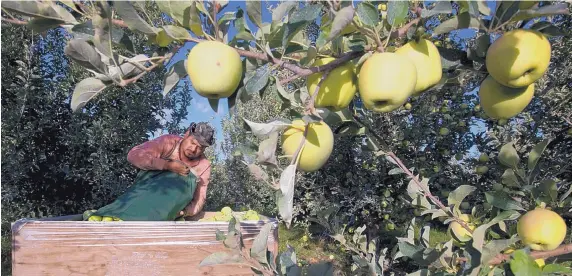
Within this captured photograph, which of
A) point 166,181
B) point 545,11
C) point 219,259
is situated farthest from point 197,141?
point 545,11

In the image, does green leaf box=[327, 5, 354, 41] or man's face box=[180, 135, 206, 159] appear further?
man's face box=[180, 135, 206, 159]

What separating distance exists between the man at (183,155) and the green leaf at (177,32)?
2490mm

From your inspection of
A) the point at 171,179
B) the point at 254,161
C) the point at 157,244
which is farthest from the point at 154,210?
the point at 254,161

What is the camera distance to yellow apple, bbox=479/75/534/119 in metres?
0.79

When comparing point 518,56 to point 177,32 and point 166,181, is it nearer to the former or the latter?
point 177,32

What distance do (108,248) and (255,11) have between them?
1.99 meters

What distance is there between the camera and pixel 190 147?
3281 mm

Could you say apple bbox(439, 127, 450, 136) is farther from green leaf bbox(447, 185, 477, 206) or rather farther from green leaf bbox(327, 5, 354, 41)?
green leaf bbox(327, 5, 354, 41)

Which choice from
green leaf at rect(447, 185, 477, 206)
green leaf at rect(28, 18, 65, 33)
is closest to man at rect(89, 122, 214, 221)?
green leaf at rect(28, 18, 65, 33)

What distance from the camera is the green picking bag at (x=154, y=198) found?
2746mm

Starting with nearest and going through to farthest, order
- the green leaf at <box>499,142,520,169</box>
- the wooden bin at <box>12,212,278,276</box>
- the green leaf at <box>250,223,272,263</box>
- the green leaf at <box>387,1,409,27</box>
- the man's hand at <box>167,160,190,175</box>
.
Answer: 1. the green leaf at <box>387,1,409,27</box>
2. the green leaf at <box>250,223,272,263</box>
3. the green leaf at <box>499,142,520,169</box>
4. the wooden bin at <box>12,212,278,276</box>
5. the man's hand at <box>167,160,190,175</box>

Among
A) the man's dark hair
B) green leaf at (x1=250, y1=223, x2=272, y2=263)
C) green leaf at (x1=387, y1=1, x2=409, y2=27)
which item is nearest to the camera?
green leaf at (x1=387, y1=1, x2=409, y2=27)

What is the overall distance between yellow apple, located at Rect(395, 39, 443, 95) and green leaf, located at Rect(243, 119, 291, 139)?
28 centimetres

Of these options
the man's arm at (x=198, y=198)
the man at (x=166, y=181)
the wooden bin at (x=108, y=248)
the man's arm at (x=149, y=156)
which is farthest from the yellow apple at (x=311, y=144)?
the man's arm at (x=198, y=198)
